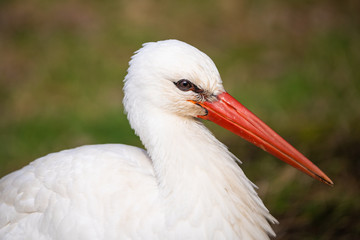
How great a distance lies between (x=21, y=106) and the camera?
18.3ft

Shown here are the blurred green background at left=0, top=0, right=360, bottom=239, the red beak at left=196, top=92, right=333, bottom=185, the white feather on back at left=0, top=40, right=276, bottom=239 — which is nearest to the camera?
the white feather on back at left=0, top=40, right=276, bottom=239

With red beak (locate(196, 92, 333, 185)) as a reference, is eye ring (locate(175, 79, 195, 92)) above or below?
above

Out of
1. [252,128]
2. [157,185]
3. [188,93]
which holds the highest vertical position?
[188,93]

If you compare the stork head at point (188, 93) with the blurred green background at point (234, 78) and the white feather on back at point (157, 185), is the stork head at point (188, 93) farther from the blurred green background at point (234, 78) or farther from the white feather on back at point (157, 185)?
the blurred green background at point (234, 78)

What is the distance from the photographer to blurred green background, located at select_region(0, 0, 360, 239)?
3.33m

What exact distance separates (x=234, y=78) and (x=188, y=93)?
3813mm

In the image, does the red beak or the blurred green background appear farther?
the blurred green background

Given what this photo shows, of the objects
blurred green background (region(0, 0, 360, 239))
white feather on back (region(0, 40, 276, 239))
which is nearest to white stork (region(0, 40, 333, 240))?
white feather on back (region(0, 40, 276, 239))

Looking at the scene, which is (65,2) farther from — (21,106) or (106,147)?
(106,147)

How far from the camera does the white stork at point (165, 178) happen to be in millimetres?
1943

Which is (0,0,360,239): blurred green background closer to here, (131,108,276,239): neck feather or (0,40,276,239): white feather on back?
(131,108,276,239): neck feather

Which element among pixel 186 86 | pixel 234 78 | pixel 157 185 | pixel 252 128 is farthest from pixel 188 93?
pixel 234 78

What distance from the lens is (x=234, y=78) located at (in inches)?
226

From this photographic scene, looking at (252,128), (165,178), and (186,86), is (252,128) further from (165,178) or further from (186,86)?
(165,178)
